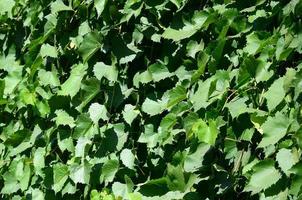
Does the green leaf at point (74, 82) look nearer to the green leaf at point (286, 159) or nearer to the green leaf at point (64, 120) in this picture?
the green leaf at point (64, 120)

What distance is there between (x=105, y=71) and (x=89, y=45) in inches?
5.8

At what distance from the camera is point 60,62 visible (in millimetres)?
2871

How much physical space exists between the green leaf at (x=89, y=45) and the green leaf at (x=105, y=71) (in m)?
0.06

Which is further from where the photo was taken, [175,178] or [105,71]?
[105,71]

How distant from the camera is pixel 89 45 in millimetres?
2529

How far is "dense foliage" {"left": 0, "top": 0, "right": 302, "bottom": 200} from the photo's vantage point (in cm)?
199

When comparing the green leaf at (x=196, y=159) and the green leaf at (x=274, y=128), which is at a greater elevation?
the green leaf at (x=274, y=128)

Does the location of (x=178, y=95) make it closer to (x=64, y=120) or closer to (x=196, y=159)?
(x=196, y=159)

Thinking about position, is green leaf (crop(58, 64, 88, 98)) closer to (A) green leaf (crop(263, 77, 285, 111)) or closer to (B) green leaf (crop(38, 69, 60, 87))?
(B) green leaf (crop(38, 69, 60, 87))

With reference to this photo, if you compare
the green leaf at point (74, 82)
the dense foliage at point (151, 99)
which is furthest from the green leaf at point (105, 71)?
the green leaf at point (74, 82)

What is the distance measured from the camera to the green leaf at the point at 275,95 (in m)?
1.92

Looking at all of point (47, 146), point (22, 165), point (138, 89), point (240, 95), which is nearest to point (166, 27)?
point (138, 89)

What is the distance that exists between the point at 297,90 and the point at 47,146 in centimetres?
148

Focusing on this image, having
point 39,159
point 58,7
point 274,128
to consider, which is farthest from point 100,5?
point 274,128
